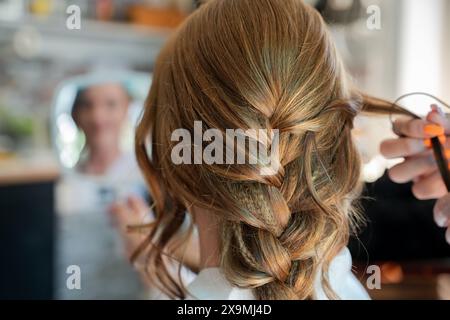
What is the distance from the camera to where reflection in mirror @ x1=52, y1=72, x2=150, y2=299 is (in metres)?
1.40

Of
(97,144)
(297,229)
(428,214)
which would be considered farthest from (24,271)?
(297,229)

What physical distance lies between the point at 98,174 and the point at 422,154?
1.16 metres

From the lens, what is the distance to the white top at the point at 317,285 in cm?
54

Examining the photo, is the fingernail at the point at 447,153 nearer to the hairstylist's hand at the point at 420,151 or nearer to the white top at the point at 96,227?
the hairstylist's hand at the point at 420,151

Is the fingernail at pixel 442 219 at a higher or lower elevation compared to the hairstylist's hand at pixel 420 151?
lower

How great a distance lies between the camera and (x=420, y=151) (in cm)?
59

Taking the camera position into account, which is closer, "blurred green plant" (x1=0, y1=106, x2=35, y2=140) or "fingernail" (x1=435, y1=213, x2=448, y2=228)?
"fingernail" (x1=435, y1=213, x2=448, y2=228)

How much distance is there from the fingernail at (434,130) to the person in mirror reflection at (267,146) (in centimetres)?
8

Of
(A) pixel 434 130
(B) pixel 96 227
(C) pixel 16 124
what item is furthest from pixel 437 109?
(C) pixel 16 124

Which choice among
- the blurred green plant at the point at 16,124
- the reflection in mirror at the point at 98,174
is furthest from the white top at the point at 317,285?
the blurred green plant at the point at 16,124

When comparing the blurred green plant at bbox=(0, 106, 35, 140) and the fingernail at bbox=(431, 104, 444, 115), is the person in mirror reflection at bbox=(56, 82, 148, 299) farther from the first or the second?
the fingernail at bbox=(431, 104, 444, 115)

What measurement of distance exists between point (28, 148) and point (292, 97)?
1.70m

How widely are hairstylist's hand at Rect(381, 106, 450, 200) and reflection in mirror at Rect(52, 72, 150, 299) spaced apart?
81 centimetres

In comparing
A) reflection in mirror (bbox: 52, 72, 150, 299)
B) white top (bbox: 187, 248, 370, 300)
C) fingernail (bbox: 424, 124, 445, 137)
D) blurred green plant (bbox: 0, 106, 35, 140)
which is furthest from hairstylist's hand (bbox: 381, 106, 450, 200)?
blurred green plant (bbox: 0, 106, 35, 140)
